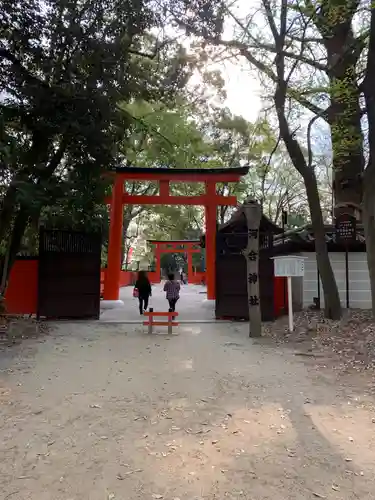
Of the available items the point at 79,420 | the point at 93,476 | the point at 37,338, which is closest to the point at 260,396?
the point at 79,420

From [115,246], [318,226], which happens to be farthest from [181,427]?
[115,246]

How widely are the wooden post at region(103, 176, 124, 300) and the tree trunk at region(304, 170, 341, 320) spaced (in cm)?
737

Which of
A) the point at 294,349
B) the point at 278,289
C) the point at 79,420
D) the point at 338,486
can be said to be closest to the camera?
the point at 338,486

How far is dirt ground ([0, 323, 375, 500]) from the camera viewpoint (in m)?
3.00

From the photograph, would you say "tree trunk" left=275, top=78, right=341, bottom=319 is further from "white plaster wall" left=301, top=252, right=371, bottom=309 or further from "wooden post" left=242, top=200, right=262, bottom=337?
"white plaster wall" left=301, top=252, right=371, bottom=309

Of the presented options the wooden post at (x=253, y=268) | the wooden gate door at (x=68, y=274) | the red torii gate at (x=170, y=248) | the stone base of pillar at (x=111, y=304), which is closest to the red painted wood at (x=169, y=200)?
the stone base of pillar at (x=111, y=304)

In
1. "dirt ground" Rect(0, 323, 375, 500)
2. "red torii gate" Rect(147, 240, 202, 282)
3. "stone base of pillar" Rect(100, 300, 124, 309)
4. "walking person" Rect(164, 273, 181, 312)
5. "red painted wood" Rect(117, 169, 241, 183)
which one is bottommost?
"dirt ground" Rect(0, 323, 375, 500)

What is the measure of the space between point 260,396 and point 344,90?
6.75 metres

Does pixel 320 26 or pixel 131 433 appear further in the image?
pixel 320 26

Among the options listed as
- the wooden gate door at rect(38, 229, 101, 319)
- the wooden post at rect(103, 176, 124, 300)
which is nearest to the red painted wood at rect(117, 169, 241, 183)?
the wooden post at rect(103, 176, 124, 300)

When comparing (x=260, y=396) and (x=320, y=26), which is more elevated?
(x=320, y=26)

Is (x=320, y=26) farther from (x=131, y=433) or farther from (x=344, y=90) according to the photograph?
(x=131, y=433)

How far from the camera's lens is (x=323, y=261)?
9.61 m

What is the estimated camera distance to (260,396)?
5.08m
